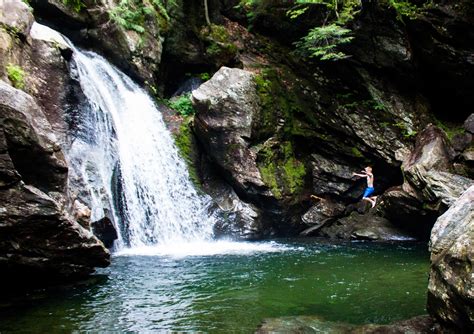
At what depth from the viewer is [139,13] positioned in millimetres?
18547

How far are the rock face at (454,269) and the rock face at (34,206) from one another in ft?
20.0

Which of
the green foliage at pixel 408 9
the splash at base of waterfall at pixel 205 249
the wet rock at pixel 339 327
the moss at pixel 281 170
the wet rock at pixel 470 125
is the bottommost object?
the wet rock at pixel 339 327

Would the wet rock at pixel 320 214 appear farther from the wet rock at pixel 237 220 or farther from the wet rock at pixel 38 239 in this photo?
the wet rock at pixel 38 239

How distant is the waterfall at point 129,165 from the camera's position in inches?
506

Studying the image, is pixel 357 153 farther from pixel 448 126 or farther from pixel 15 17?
pixel 15 17

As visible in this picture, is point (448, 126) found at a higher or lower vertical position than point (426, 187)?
higher

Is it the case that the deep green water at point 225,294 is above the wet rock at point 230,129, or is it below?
below

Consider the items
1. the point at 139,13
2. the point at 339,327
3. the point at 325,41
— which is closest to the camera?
the point at 339,327

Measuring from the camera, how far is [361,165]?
17625 mm

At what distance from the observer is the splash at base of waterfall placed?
12.5 metres

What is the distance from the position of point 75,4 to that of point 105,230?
1004 centimetres

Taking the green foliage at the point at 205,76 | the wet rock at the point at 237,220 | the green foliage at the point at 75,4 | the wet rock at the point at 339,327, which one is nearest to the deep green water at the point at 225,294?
the wet rock at the point at 339,327

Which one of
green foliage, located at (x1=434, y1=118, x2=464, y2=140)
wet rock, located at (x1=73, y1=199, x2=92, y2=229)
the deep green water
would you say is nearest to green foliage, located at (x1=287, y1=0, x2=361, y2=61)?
green foliage, located at (x1=434, y1=118, x2=464, y2=140)

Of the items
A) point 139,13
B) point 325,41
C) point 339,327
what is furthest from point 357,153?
point 339,327
